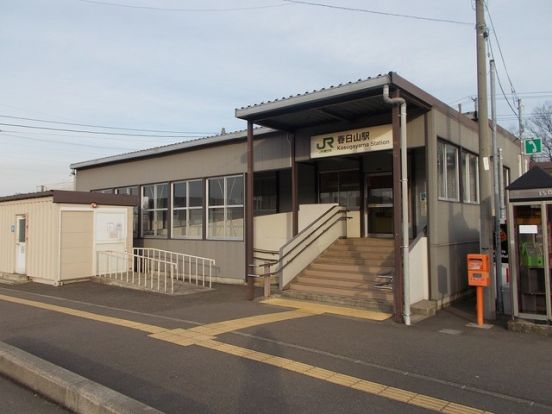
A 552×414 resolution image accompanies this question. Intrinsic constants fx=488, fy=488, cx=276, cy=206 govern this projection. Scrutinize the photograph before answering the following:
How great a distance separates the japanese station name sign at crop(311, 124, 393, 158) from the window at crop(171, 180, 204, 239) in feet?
17.8

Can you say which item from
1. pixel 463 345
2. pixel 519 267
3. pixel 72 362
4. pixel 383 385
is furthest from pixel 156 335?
pixel 519 267

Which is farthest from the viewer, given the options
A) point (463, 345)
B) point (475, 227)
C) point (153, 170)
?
point (153, 170)

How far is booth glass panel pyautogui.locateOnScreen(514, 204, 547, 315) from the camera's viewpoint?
8281 millimetres

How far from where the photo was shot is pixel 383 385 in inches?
213

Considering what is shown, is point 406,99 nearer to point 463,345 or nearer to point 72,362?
point 463,345

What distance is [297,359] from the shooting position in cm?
641

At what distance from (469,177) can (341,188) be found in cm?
370

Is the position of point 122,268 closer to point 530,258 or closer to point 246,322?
point 246,322

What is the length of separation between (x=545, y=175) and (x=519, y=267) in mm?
1620

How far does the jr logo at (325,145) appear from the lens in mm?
12062

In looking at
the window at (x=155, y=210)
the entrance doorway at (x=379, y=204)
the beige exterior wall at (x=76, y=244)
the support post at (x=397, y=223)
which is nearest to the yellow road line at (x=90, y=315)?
the beige exterior wall at (x=76, y=244)

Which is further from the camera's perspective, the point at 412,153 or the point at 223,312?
the point at 412,153

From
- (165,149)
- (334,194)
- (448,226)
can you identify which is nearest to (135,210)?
(165,149)

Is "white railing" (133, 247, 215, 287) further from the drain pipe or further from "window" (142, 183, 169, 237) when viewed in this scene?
the drain pipe
